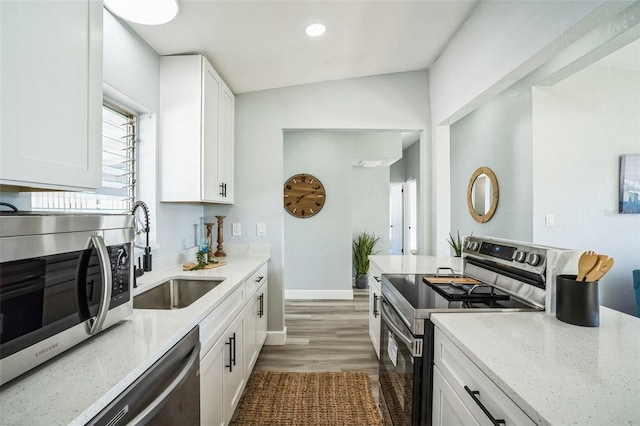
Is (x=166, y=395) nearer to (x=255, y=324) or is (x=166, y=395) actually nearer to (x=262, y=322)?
(x=255, y=324)

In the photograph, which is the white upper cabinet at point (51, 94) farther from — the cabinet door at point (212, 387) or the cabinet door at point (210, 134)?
the cabinet door at point (210, 134)

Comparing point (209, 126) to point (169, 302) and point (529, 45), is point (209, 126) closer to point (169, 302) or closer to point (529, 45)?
point (169, 302)

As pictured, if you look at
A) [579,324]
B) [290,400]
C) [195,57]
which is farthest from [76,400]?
[195,57]

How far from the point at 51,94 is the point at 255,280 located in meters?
1.75

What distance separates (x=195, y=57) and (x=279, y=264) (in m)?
1.90

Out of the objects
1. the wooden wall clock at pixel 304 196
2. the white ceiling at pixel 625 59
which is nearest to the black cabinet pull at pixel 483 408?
the white ceiling at pixel 625 59

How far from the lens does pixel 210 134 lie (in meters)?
2.26

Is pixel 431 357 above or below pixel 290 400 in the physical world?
above

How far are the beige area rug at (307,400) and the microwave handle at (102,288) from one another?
1.38 meters

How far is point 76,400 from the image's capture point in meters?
0.66

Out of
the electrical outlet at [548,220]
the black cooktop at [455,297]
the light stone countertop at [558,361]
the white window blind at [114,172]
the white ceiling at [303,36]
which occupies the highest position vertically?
the white ceiling at [303,36]

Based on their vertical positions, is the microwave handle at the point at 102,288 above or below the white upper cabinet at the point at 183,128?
below

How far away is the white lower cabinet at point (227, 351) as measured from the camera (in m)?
1.37

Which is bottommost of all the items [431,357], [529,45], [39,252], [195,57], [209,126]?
[431,357]
